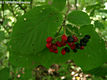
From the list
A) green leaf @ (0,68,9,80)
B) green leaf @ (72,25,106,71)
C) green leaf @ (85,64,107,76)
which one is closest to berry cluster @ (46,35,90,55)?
green leaf @ (72,25,106,71)

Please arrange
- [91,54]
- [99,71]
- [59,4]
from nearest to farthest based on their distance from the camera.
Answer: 1. [59,4]
2. [91,54]
3. [99,71]

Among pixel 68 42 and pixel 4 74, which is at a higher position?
pixel 68 42

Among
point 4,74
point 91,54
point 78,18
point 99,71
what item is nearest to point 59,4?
point 78,18

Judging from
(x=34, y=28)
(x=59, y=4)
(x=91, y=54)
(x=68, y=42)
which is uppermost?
(x=59, y=4)

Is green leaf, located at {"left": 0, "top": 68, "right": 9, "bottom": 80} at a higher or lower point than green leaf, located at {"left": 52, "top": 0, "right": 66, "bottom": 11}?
lower

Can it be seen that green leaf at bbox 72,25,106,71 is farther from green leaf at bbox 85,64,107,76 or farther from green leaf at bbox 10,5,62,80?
green leaf at bbox 10,5,62,80

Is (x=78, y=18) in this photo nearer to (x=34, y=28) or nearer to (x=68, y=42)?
(x=68, y=42)
